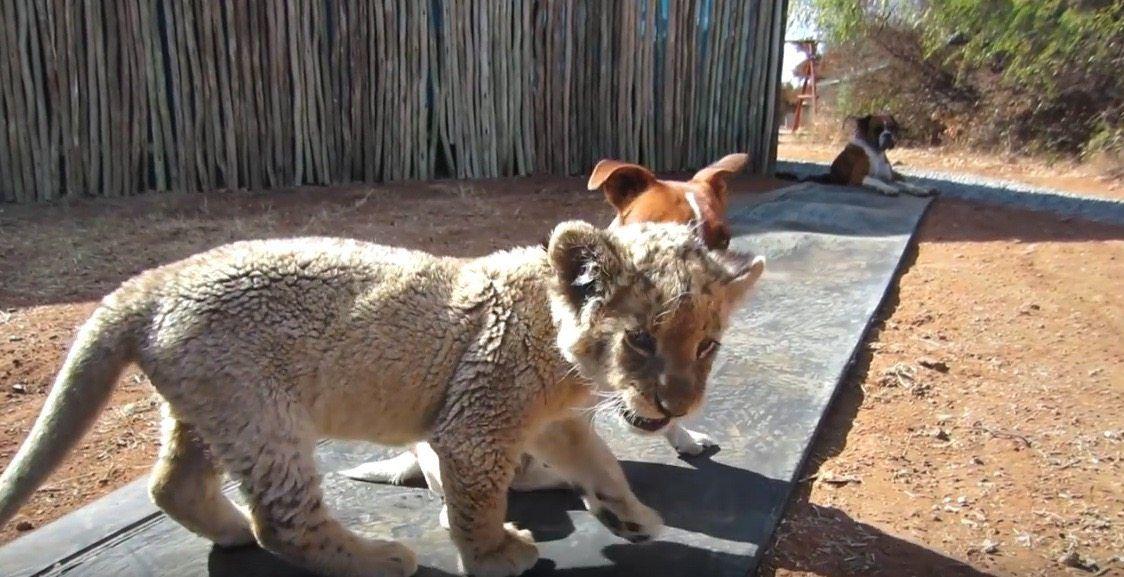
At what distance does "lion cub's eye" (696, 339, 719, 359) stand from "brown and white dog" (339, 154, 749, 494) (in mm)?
380

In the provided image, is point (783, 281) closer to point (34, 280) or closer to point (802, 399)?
point (802, 399)

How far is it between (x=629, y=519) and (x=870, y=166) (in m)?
10.3

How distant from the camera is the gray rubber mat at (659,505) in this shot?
3.06 meters

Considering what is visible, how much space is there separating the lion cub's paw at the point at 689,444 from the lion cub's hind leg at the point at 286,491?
1.57m

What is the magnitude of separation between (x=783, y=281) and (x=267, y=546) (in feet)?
16.0

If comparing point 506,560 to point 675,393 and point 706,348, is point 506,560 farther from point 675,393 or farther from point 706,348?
point 706,348

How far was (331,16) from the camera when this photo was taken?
10.1 metres

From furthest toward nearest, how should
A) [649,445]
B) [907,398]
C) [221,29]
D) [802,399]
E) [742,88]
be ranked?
[742,88] → [221,29] → [907,398] → [802,399] → [649,445]

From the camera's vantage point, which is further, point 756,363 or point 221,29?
point 221,29

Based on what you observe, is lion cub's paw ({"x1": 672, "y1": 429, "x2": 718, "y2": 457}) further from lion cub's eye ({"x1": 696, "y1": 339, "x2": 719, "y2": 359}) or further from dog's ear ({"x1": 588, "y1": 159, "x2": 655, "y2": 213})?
dog's ear ({"x1": 588, "y1": 159, "x2": 655, "y2": 213})

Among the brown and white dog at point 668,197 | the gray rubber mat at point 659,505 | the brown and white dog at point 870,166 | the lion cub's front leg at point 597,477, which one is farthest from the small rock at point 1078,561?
the brown and white dog at point 870,166

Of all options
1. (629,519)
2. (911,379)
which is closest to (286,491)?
(629,519)

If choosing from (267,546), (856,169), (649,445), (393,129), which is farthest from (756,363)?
(856,169)

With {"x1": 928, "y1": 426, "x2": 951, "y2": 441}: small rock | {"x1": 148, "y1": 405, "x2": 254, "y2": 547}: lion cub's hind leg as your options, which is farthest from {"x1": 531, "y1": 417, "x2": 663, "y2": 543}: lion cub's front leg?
{"x1": 928, "y1": 426, "x2": 951, "y2": 441}: small rock
